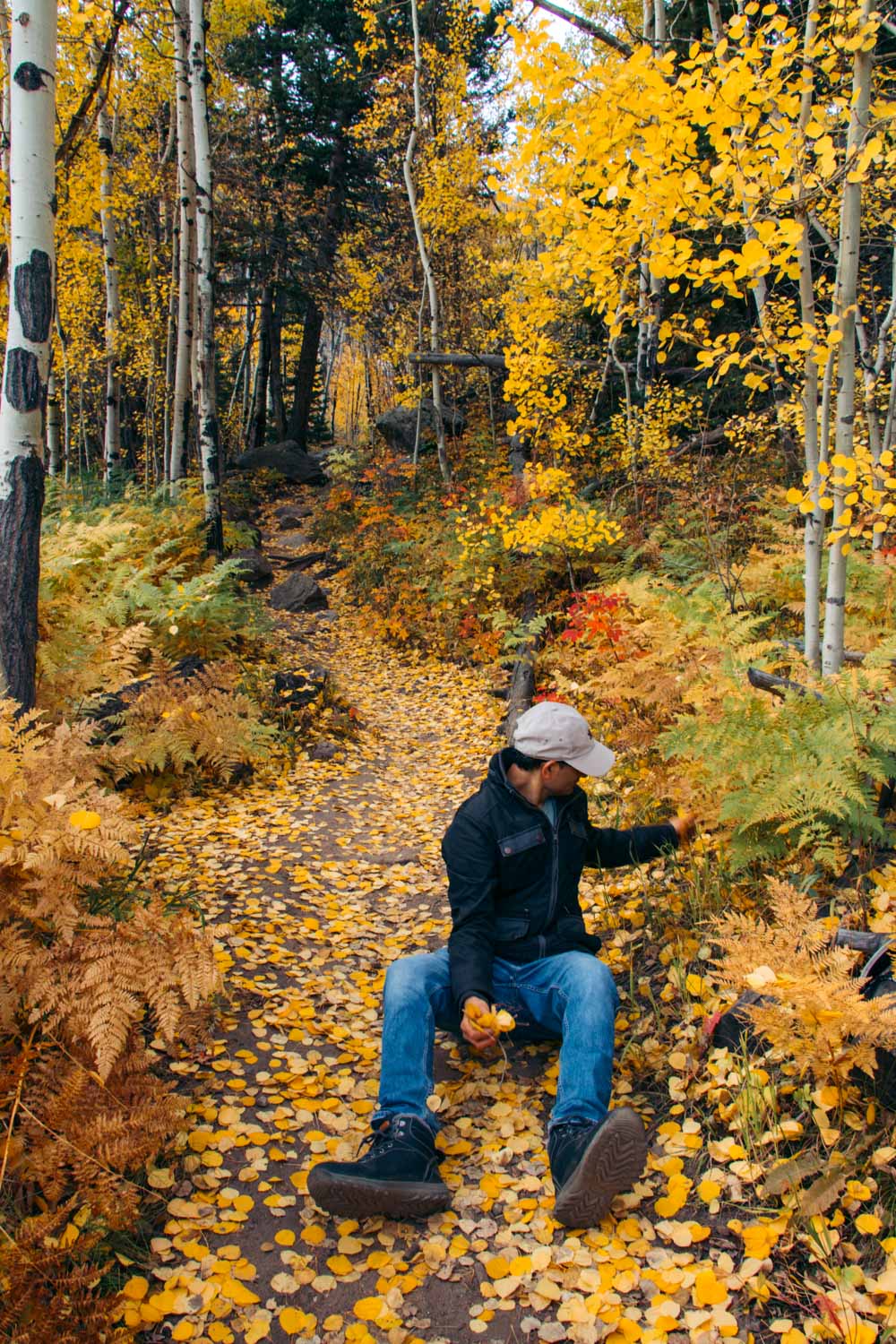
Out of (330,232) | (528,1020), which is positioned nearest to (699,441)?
(528,1020)

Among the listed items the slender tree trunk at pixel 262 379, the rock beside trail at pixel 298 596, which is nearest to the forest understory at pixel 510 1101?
the rock beside trail at pixel 298 596

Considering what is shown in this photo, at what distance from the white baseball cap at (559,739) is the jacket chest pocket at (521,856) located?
0.92 ft

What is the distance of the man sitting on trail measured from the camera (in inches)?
90.4

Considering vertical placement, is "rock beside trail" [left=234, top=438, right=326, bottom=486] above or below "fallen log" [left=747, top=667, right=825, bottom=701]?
above

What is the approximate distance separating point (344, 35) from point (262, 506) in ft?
31.6

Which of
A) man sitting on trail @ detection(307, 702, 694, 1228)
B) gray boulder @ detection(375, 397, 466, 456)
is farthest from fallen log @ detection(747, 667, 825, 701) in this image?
gray boulder @ detection(375, 397, 466, 456)

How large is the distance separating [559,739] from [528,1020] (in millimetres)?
1052

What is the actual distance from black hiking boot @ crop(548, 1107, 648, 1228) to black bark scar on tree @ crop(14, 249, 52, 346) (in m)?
4.15

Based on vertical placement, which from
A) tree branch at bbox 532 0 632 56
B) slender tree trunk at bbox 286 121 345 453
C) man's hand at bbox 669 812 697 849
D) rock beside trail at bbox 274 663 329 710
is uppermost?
slender tree trunk at bbox 286 121 345 453

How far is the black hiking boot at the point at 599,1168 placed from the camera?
7.40 feet

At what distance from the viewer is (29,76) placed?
12.5 ft

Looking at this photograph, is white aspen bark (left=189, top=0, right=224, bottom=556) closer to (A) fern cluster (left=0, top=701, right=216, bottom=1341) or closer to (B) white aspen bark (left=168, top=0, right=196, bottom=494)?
(B) white aspen bark (left=168, top=0, right=196, bottom=494)

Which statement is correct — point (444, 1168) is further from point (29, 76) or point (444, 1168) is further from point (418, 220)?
point (418, 220)

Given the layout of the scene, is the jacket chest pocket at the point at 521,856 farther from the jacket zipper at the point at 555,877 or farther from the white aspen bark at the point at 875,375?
the white aspen bark at the point at 875,375
